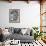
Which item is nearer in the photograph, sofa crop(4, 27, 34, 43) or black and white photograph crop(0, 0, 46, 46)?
sofa crop(4, 27, 34, 43)

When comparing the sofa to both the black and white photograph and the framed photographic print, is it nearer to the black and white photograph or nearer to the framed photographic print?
the black and white photograph

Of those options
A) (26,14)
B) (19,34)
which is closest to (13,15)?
(26,14)

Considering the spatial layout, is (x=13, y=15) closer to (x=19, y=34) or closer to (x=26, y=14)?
(x=26, y=14)

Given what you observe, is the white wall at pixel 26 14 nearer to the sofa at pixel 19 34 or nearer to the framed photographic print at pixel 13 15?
the framed photographic print at pixel 13 15

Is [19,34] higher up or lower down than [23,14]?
lower down

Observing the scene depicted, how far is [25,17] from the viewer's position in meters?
5.89

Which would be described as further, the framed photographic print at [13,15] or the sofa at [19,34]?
the framed photographic print at [13,15]

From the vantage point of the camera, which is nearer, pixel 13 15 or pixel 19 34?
pixel 19 34

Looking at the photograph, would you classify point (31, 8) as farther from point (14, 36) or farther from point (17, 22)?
point (14, 36)

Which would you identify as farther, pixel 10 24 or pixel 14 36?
pixel 10 24

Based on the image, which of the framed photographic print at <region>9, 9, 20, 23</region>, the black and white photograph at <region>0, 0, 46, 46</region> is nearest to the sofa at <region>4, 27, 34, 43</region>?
the black and white photograph at <region>0, 0, 46, 46</region>

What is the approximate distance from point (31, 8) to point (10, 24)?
1321 mm

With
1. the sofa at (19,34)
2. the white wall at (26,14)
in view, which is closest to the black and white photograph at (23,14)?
the white wall at (26,14)

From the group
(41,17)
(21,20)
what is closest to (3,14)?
(21,20)
